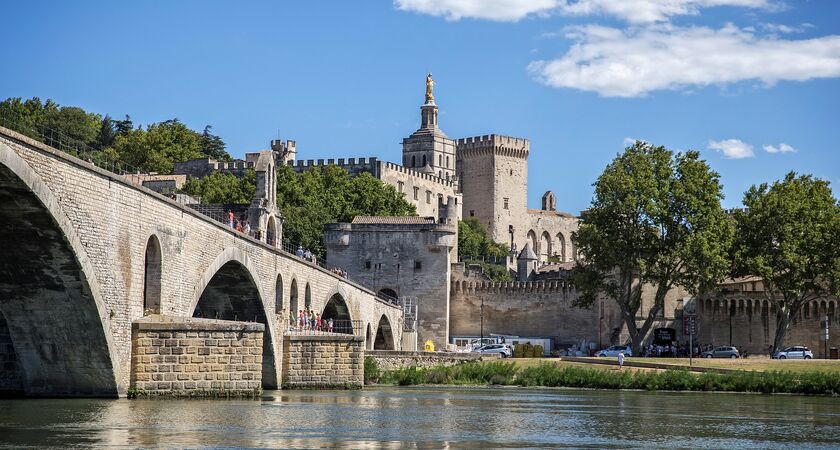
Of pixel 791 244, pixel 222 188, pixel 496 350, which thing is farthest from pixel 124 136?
pixel 791 244

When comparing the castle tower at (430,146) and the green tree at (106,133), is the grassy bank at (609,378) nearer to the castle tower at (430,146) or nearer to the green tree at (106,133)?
the green tree at (106,133)

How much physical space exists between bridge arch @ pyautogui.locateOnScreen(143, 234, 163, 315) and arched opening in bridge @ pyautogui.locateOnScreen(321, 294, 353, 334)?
28.9 metres

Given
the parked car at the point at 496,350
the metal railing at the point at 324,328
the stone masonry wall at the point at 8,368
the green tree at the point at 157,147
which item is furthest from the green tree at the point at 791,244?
the green tree at the point at 157,147

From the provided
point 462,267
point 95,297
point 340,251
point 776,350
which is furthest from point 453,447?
point 462,267

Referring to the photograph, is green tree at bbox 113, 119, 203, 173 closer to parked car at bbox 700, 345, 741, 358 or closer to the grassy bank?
parked car at bbox 700, 345, 741, 358

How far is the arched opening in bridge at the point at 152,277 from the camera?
35.8 metres

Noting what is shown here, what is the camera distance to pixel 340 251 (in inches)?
3312

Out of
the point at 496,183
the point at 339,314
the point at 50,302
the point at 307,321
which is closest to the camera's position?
the point at 50,302

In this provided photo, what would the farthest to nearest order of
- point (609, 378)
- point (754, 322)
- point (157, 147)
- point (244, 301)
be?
point (157, 147)
point (754, 322)
point (609, 378)
point (244, 301)

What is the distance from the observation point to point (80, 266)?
1222 inches

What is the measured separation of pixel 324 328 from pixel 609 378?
40.7ft

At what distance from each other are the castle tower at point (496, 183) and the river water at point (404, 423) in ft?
320

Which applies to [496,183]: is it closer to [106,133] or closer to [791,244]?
[106,133]

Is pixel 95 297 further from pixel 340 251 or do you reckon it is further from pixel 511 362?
pixel 340 251
